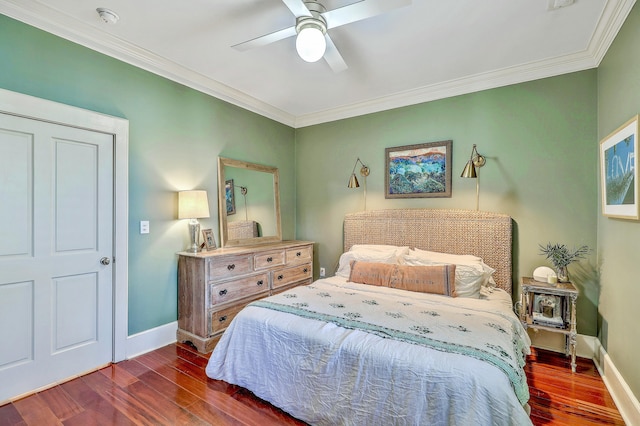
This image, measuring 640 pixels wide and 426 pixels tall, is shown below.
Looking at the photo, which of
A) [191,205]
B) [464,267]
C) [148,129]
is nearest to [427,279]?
[464,267]

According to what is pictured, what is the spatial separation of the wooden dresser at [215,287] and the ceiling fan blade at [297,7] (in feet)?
6.82

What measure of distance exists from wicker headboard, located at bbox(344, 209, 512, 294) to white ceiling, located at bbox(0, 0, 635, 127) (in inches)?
54.1

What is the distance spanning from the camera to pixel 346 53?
2.70 m

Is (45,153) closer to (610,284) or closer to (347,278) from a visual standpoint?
(347,278)

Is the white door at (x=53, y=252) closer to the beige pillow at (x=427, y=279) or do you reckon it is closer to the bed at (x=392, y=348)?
the bed at (x=392, y=348)

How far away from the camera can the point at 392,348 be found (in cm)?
164

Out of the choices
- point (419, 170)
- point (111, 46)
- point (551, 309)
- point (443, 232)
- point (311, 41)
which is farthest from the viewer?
point (419, 170)

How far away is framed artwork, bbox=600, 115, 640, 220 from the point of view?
1829 mm

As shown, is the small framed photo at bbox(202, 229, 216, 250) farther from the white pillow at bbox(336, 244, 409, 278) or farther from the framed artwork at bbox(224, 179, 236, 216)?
the white pillow at bbox(336, 244, 409, 278)

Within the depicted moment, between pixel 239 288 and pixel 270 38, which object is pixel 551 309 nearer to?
pixel 239 288

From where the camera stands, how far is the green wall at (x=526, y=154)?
8.90 feet

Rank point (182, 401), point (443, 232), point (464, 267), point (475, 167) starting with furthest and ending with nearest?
point (443, 232) < point (475, 167) < point (464, 267) < point (182, 401)

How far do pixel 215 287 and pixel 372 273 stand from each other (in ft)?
4.97

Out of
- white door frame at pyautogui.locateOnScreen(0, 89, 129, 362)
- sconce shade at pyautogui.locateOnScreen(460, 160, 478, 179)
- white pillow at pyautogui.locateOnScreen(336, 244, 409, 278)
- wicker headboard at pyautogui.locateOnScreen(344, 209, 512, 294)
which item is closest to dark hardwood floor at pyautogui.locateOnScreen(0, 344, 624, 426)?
white door frame at pyautogui.locateOnScreen(0, 89, 129, 362)
